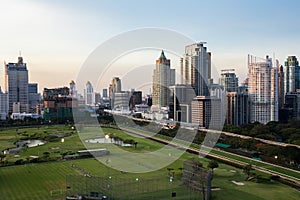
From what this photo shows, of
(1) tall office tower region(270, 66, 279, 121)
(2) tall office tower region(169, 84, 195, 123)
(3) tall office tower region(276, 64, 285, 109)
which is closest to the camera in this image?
(2) tall office tower region(169, 84, 195, 123)

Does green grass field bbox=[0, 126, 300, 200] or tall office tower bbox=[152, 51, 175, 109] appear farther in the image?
tall office tower bbox=[152, 51, 175, 109]

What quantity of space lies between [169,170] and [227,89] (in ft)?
67.5

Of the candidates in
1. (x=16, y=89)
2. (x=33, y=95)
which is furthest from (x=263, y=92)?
(x=33, y=95)

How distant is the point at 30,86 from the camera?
165ft

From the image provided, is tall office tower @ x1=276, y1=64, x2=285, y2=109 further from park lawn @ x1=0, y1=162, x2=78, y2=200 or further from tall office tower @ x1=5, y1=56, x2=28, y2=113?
tall office tower @ x1=5, y1=56, x2=28, y2=113

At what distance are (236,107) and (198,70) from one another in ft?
16.0

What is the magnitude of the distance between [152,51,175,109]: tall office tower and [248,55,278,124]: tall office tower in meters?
7.04

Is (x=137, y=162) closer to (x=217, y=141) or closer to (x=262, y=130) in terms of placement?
(x=217, y=141)

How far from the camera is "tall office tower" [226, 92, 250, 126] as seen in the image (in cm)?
2387

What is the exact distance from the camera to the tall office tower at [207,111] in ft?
74.1

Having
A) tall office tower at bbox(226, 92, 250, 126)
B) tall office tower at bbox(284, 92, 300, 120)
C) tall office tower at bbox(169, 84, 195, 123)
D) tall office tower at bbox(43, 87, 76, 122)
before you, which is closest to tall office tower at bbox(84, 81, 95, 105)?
tall office tower at bbox(43, 87, 76, 122)

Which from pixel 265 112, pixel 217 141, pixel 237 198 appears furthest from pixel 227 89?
pixel 237 198

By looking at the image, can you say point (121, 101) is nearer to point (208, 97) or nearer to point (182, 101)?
point (182, 101)

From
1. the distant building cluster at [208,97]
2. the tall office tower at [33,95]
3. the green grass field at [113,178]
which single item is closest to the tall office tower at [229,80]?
the distant building cluster at [208,97]
